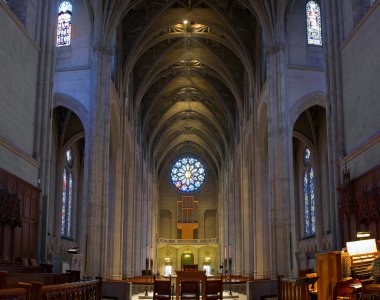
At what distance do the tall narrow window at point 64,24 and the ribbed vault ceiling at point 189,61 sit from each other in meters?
2.87

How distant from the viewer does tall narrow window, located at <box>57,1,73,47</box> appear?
86.0ft

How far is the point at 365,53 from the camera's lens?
14328 millimetres

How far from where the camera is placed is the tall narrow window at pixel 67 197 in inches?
1315

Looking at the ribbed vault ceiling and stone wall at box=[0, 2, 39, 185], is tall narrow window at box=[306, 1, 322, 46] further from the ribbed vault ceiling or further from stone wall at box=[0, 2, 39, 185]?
stone wall at box=[0, 2, 39, 185]

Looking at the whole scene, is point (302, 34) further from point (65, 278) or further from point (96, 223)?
point (65, 278)

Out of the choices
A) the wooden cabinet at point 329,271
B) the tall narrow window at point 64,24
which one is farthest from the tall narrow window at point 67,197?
the wooden cabinet at point 329,271

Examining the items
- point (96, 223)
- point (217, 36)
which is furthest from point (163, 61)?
point (96, 223)

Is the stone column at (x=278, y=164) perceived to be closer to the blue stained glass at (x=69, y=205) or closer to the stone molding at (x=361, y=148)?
the stone molding at (x=361, y=148)

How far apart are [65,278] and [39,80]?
659 cm

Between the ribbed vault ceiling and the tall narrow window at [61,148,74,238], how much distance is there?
5.55 metres

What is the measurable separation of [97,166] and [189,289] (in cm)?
807

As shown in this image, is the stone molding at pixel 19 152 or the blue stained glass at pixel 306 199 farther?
the blue stained glass at pixel 306 199

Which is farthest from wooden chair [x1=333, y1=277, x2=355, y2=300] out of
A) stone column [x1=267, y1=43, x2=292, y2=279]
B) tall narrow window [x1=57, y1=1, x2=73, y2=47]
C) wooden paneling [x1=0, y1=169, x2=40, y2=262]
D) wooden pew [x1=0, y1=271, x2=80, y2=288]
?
tall narrow window [x1=57, y1=1, x2=73, y2=47]

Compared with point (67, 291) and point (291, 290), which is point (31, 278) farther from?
point (291, 290)
